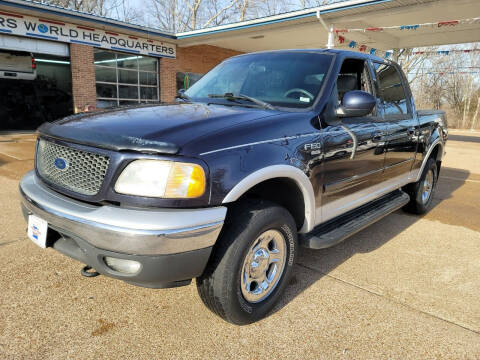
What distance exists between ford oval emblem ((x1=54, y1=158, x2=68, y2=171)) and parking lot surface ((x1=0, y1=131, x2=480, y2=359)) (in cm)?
98

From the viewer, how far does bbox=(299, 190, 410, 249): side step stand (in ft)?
8.89

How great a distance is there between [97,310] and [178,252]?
1.01 metres

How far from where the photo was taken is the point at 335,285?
2904mm

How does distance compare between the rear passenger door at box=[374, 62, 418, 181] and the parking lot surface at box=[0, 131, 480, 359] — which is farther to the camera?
the rear passenger door at box=[374, 62, 418, 181]

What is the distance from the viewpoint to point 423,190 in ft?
16.0

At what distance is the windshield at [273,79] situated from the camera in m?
2.92

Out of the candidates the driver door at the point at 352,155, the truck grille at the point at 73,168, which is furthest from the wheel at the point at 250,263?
the truck grille at the point at 73,168

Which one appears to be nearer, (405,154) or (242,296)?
(242,296)

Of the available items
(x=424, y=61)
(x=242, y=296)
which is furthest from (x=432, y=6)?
(x=424, y=61)

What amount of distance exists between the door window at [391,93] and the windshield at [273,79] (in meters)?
0.90

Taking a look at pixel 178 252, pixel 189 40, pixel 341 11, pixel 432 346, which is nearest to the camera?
pixel 178 252

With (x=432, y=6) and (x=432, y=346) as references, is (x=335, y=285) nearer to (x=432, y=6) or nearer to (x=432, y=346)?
(x=432, y=346)

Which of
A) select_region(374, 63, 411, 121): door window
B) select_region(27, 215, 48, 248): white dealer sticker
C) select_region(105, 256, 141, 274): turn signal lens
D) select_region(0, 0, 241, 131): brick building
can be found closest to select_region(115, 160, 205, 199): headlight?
select_region(105, 256, 141, 274): turn signal lens

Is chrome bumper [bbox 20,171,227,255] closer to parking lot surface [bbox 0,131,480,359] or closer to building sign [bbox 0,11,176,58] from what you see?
parking lot surface [bbox 0,131,480,359]
